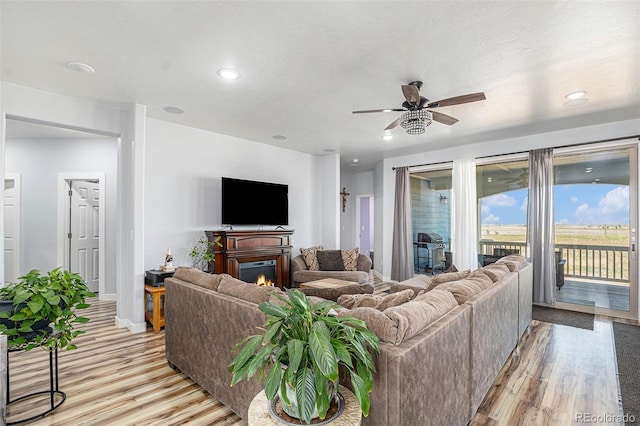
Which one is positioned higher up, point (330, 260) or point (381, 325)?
point (381, 325)

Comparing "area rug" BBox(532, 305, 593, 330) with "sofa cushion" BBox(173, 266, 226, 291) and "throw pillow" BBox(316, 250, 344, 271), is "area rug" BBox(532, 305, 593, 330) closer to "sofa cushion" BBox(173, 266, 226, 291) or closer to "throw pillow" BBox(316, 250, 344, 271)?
"throw pillow" BBox(316, 250, 344, 271)

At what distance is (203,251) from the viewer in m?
4.73

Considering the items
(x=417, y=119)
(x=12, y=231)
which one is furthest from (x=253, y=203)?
(x=12, y=231)

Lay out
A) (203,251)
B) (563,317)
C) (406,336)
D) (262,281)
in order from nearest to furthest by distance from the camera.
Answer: (406,336) → (563,317) → (203,251) → (262,281)

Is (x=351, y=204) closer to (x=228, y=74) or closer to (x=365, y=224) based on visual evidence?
(x=365, y=224)

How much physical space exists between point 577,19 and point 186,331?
142 inches

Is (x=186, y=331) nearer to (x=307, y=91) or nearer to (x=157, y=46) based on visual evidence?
(x=157, y=46)

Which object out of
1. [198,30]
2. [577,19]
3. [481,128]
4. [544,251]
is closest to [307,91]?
[198,30]

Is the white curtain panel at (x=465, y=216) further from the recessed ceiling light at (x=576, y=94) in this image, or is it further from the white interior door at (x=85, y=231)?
the white interior door at (x=85, y=231)

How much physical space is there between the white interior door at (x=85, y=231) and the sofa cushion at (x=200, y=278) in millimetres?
4130

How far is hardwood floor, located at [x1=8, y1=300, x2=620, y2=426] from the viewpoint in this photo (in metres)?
2.11

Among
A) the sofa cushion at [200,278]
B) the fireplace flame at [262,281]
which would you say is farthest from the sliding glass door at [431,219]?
the sofa cushion at [200,278]

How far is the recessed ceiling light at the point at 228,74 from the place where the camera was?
286 cm

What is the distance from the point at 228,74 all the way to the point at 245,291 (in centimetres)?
205
